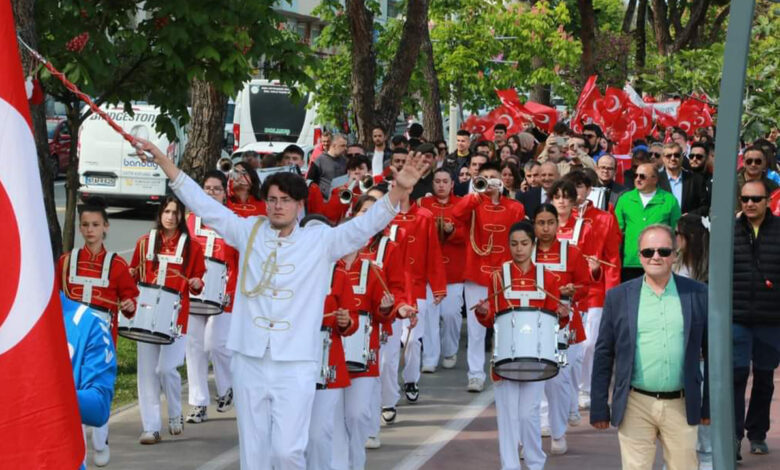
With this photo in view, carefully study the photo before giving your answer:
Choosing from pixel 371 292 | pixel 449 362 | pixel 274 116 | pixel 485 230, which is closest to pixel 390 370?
pixel 371 292

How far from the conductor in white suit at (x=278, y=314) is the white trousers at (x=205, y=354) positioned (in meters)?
3.53

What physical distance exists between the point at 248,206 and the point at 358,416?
378 cm

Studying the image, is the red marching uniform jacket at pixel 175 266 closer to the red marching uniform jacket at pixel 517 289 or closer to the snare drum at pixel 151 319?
the snare drum at pixel 151 319

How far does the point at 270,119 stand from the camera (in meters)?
33.8

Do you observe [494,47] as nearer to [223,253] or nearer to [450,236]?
[450,236]

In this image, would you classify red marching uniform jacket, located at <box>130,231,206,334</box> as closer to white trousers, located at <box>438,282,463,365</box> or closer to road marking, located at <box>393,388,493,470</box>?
road marking, located at <box>393,388,493,470</box>

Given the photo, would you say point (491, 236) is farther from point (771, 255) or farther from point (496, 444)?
point (771, 255)

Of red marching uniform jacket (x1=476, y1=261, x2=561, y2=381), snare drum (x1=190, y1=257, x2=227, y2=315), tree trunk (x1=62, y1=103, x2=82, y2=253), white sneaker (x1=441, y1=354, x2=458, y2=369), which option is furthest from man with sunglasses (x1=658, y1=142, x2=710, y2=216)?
tree trunk (x1=62, y1=103, x2=82, y2=253)

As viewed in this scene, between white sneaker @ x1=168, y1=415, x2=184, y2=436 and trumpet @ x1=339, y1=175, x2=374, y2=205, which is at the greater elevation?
trumpet @ x1=339, y1=175, x2=374, y2=205

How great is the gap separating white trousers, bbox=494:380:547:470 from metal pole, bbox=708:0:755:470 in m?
4.31

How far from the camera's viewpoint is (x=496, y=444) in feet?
34.9

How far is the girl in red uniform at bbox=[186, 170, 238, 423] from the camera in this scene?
1129 cm

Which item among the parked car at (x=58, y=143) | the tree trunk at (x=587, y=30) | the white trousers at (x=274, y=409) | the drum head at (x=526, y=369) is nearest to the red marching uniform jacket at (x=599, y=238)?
the drum head at (x=526, y=369)

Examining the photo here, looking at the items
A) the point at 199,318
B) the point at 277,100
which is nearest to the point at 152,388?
the point at 199,318
